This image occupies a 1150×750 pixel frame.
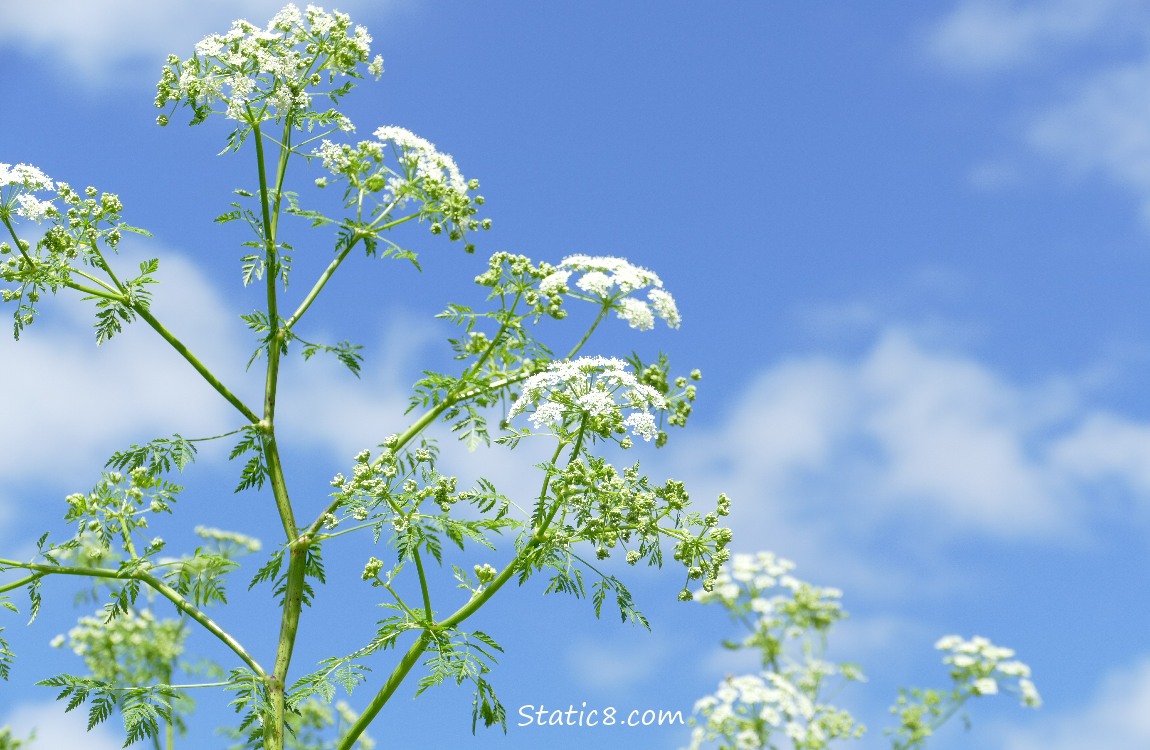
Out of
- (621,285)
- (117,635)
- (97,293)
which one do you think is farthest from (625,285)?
(117,635)

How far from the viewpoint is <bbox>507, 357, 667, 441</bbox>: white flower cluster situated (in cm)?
Answer: 520

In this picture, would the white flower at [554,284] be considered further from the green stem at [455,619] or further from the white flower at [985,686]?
the white flower at [985,686]

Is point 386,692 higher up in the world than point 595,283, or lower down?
lower down

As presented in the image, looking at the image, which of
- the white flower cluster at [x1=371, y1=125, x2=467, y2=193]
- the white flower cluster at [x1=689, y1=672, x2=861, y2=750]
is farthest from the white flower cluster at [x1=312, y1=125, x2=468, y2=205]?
the white flower cluster at [x1=689, y1=672, x2=861, y2=750]

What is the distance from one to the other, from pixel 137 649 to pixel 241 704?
17.7 ft

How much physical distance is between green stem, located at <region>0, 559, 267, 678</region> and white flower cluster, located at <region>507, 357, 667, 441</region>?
1906 mm

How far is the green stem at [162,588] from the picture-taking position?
211 inches

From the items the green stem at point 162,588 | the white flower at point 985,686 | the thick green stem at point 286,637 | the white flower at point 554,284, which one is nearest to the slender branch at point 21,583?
the green stem at point 162,588

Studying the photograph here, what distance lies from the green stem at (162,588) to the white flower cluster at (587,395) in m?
1.91

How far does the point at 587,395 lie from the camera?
5.15 m

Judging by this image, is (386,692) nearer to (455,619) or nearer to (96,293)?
(455,619)

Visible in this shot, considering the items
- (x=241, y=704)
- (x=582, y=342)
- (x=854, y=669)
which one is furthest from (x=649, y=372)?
(x=854, y=669)

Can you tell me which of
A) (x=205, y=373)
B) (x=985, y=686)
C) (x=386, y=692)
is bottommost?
(x=386, y=692)

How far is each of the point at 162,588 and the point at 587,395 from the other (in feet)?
8.23
